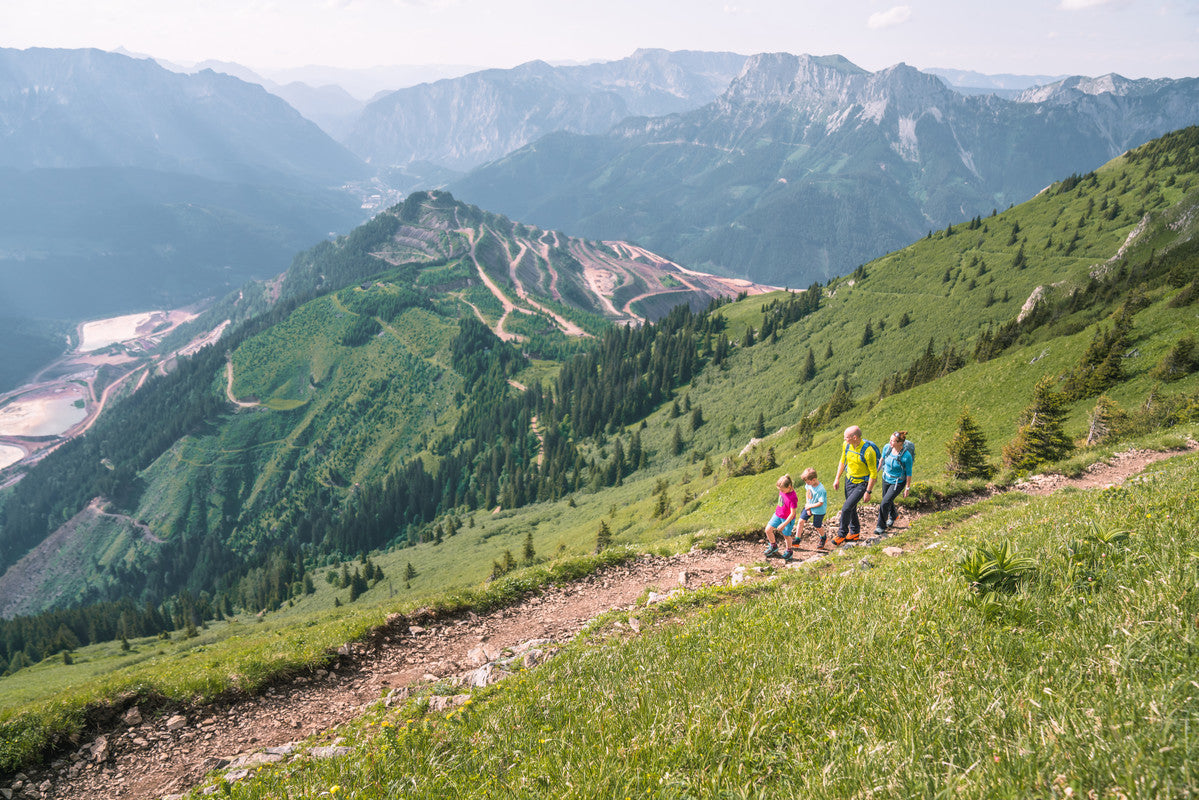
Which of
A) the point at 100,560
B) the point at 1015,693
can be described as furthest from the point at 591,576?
the point at 100,560

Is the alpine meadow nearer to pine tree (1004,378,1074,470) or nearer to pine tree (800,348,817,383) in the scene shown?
pine tree (1004,378,1074,470)

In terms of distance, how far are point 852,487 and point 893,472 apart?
4.49ft

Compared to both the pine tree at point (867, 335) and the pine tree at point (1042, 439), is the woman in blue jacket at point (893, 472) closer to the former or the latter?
the pine tree at point (1042, 439)

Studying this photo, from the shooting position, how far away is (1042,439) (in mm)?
24812

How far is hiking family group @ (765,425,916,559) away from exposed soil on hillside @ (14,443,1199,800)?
3.09 feet

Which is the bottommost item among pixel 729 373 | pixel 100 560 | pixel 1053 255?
pixel 100 560

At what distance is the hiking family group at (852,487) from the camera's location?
14.9 m

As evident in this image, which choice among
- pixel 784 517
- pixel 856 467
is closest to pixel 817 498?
pixel 784 517

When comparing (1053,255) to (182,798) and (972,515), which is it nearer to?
(972,515)

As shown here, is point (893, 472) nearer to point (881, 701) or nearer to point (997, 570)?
point (997, 570)

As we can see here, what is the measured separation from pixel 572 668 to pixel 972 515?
14.8m

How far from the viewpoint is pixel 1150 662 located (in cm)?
382

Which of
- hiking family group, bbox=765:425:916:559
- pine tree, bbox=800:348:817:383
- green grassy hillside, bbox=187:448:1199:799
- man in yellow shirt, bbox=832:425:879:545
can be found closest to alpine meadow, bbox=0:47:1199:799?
green grassy hillside, bbox=187:448:1199:799

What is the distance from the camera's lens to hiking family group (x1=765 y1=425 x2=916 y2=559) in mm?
14852
